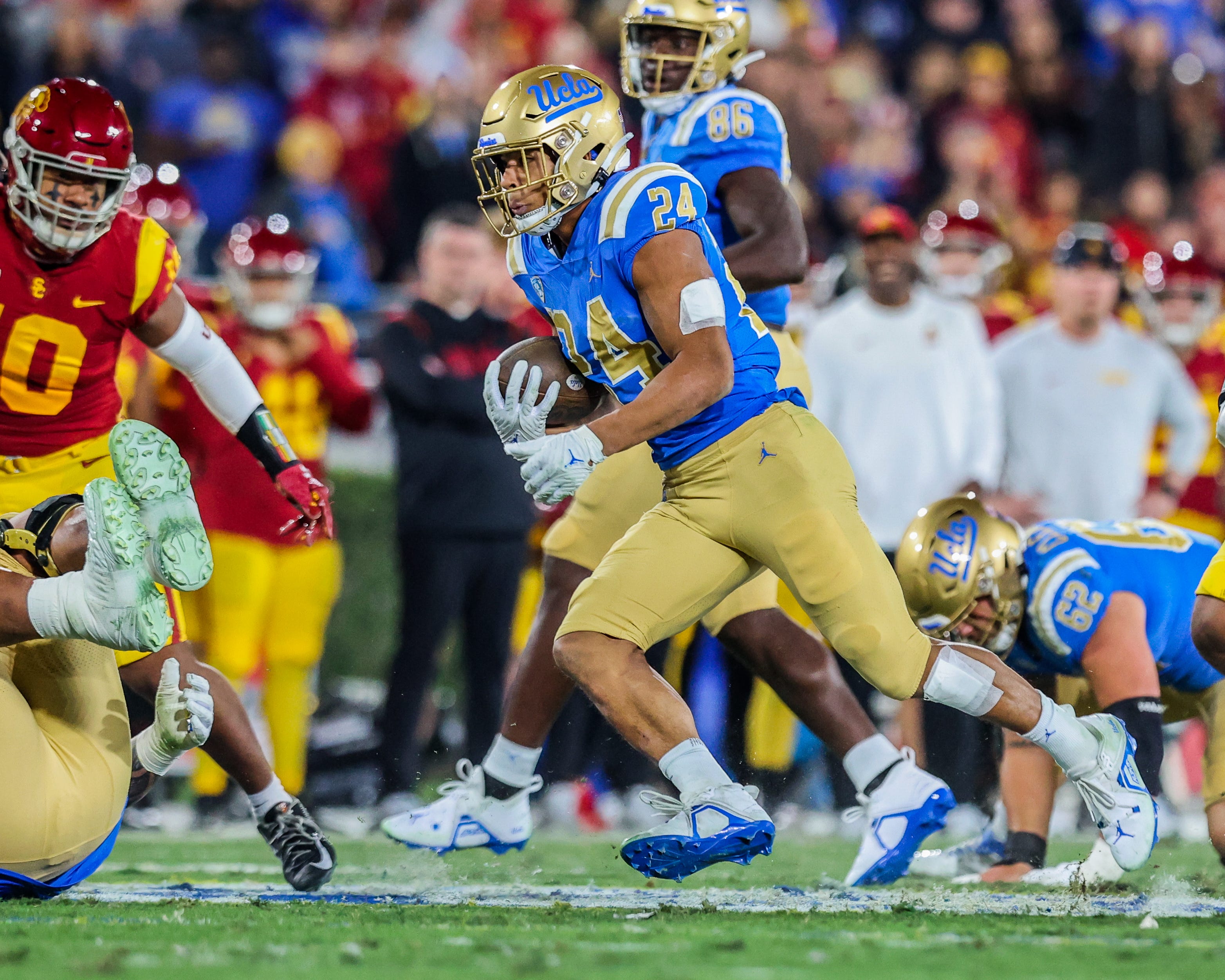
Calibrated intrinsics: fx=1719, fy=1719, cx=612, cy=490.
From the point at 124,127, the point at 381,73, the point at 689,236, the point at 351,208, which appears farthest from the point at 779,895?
the point at 381,73

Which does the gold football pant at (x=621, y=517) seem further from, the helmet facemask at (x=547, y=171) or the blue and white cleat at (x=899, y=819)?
the helmet facemask at (x=547, y=171)

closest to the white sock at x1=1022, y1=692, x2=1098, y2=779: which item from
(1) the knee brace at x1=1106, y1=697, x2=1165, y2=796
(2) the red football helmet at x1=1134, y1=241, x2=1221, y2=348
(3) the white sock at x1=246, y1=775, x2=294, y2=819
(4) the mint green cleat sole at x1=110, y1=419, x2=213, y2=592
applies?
(1) the knee brace at x1=1106, y1=697, x2=1165, y2=796

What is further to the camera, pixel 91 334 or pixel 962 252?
pixel 962 252

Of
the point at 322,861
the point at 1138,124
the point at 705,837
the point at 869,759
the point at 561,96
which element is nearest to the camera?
the point at 705,837

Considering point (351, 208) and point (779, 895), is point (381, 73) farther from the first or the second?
point (779, 895)

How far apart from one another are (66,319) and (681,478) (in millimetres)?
1589

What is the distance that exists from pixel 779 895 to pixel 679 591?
86 centimetres

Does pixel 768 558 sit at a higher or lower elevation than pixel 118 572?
higher

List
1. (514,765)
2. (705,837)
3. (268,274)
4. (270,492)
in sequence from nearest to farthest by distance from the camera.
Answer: (705,837)
(514,765)
(270,492)
(268,274)

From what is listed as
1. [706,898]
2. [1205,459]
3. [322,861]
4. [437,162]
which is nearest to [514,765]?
[322,861]

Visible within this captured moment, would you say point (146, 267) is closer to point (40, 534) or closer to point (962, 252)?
point (40, 534)

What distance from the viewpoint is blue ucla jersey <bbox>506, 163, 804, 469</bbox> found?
12.6ft

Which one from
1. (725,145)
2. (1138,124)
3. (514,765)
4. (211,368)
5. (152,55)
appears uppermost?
(1138,124)

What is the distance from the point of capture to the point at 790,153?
877 centimetres
